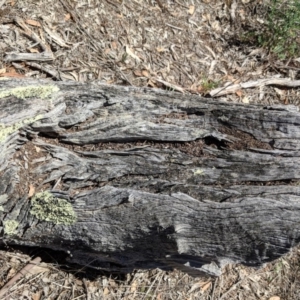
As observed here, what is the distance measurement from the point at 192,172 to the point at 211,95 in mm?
2015

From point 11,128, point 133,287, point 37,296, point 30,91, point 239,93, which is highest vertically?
point 30,91

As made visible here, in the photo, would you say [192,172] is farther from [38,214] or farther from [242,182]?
[38,214]

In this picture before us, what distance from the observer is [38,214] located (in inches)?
111

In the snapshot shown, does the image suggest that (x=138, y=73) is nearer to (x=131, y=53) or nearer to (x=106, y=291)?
(x=131, y=53)

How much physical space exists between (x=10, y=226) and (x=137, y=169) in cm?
83

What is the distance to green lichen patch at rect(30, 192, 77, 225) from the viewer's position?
2760 millimetres

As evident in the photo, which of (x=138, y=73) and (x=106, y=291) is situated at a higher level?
(x=138, y=73)

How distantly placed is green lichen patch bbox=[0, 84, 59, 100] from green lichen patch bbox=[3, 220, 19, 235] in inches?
29.2

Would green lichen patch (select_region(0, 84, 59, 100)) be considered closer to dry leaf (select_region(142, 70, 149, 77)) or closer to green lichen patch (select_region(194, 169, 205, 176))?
green lichen patch (select_region(194, 169, 205, 176))

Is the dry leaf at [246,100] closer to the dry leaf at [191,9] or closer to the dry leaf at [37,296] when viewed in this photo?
the dry leaf at [191,9]

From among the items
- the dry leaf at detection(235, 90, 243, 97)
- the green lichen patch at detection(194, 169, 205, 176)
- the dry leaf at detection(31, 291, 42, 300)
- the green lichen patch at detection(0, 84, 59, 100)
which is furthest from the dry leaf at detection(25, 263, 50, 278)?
the dry leaf at detection(235, 90, 243, 97)

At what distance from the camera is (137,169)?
2822mm

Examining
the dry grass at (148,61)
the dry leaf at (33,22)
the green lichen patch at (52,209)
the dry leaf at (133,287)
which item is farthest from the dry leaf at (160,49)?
the green lichen patch at (52,209)

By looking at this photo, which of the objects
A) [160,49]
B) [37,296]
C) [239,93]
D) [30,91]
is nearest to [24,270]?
[37,296]
